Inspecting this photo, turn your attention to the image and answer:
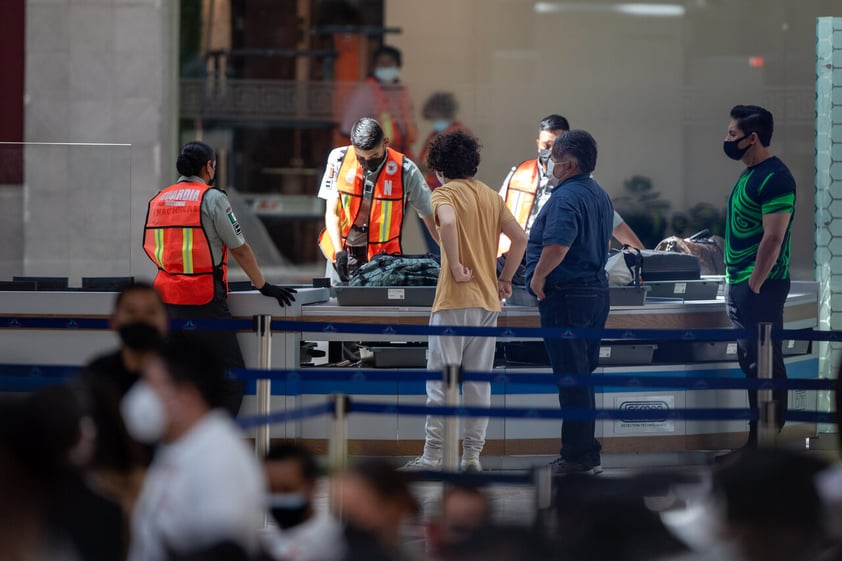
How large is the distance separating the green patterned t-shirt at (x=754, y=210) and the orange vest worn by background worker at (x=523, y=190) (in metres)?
1.44

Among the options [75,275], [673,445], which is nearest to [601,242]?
[673,445]

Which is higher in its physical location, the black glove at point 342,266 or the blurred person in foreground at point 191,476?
the black glove at point 342,266

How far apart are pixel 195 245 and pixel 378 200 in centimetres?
138

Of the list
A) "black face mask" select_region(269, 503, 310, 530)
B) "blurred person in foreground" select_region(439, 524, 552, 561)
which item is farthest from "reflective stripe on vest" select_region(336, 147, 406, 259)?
"blurred person in foreground" select_region(439, 524, 552, 561)

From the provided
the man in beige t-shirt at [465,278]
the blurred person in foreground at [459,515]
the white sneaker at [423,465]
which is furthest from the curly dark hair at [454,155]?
the blurred person in foreground at [459,515]

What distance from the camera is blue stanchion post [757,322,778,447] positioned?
18.2 ft

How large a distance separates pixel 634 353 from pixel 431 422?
4.45 ft

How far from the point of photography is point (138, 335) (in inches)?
187

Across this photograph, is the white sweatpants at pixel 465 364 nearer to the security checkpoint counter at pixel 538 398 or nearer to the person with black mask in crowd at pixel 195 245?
the security checkpoint counter at pixel 538 398

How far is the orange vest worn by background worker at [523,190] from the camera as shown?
27.6ft

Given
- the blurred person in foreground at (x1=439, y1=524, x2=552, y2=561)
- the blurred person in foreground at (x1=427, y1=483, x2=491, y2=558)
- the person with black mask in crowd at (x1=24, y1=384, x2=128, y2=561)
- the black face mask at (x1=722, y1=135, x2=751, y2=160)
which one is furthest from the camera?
the black face mask at (x1=722, y1=135, x2=751, y2=160)

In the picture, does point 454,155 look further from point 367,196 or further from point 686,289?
point 686,289

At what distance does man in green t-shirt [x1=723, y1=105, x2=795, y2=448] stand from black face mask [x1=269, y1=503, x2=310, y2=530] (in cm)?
345

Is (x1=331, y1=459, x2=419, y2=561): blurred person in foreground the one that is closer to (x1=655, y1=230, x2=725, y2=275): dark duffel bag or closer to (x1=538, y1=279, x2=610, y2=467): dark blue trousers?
(x1=538, y1=279, x2=610, y2=467): dark blue trousers
